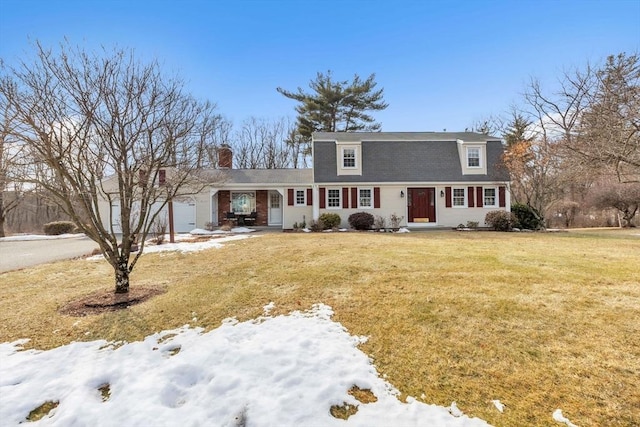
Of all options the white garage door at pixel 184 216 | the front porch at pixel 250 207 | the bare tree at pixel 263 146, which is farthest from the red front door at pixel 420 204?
the bare tree at pixel 263 146

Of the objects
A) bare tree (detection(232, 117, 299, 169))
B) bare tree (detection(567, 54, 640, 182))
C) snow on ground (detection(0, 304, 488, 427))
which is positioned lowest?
snow on ground (detection(0, 304, 488, 427))

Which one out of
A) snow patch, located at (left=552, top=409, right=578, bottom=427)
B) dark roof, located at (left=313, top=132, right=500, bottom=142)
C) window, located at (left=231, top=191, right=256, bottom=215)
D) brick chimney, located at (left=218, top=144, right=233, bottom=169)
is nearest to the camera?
snow patch, located at (left=552, top=409, right=578, bottom=427)

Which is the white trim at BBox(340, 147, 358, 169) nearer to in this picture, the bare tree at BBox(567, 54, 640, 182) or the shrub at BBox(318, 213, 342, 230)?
the shrub at BBox(318, 213, 342, 230)

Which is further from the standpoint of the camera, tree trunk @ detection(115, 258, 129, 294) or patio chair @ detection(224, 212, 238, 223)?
patio chair @ detection(224, 212, 238, 223)

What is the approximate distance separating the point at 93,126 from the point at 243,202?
1481 cm

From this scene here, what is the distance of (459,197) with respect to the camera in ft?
55.5

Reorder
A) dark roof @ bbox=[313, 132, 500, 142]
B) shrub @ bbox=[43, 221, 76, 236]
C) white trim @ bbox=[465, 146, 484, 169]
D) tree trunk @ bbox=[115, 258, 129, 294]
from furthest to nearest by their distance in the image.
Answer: shrub @ bbox=[43, 221, 76, 236] → dark roof @ bbox=[313, 132, 500, 142] → white trim @ bbox=[465, 146, 484, 169] → tree trunk @ bbox=[115, 258, 129, 294]

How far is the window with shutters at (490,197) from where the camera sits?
55.0 feet

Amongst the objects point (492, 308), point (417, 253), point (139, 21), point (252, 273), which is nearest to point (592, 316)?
point (492, 308)

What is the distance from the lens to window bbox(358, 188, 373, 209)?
17.1 meters

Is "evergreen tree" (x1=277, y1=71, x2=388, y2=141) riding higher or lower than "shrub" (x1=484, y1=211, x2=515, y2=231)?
higher

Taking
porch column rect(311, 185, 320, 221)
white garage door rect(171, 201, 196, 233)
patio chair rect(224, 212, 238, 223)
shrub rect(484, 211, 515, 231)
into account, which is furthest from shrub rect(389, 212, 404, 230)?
white garage door rect(171, 201, 196, 233)

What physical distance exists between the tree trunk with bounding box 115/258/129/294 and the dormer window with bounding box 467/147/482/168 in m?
16.5

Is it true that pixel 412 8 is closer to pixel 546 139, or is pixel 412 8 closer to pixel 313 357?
pixel 546 139
